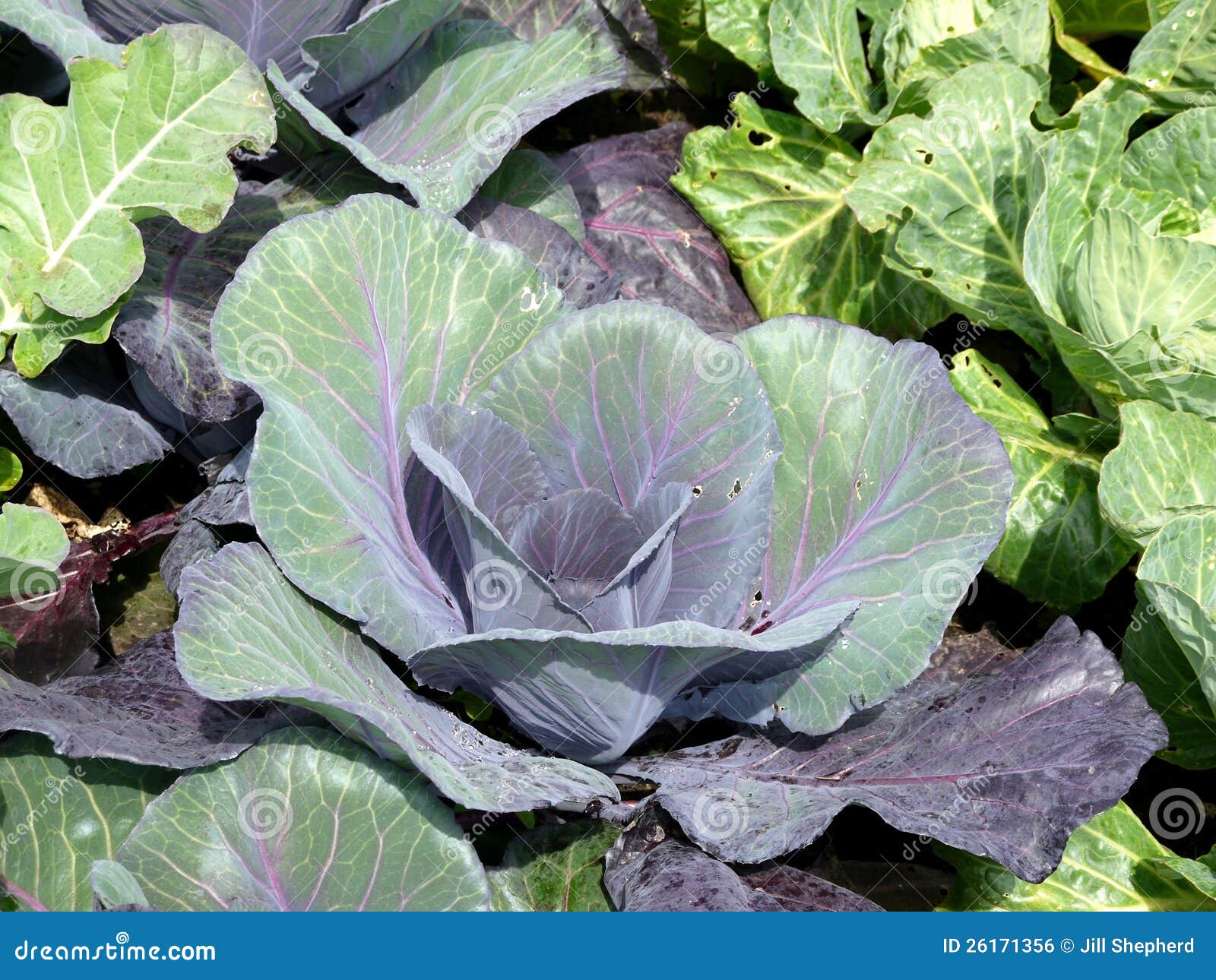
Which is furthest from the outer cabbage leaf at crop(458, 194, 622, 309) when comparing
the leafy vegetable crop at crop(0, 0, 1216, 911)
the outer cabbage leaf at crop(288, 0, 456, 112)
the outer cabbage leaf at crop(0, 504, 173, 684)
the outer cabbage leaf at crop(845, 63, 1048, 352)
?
the outer cabbage leaf at crop(0, 504, 173, 684)

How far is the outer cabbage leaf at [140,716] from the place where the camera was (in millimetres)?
1975

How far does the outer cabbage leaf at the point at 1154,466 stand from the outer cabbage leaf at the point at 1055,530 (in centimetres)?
18

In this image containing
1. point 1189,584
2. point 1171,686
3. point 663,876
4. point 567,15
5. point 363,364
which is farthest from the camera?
point 567,15

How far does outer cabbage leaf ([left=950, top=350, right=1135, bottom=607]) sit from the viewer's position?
2758 millimetres

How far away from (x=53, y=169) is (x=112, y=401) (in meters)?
0.54

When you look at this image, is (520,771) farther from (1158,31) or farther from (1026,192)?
(1158,31)

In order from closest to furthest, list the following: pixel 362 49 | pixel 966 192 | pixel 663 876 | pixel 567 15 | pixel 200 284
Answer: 1. pixel 663 876
2. pixel 200 284
3. pixel 362 49
4. pixel 966 192
5. pixel 567 15

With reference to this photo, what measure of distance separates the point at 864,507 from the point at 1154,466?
0.72 meters

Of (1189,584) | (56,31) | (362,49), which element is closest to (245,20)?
(362,49)

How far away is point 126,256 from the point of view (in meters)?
2.45

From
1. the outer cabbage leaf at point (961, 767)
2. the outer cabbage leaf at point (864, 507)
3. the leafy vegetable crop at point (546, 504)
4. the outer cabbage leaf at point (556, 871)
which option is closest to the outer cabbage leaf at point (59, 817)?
the leafy vegetable crop at point (546, 504)

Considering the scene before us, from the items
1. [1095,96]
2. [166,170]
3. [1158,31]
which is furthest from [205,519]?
[1158,31]

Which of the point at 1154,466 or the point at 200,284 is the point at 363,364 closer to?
the point at 200,284

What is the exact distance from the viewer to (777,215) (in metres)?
3.33
